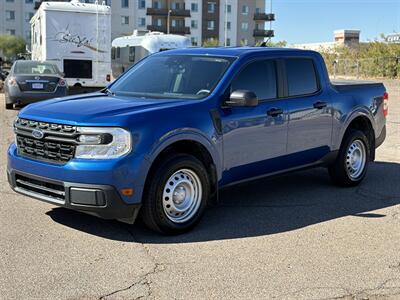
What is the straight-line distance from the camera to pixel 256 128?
613 centimetres

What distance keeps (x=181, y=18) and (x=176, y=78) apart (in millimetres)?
82834

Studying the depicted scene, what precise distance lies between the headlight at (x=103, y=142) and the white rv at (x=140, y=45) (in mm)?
21020

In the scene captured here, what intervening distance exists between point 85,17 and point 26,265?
56.3 feet

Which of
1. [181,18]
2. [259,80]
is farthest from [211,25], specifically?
[259,80]

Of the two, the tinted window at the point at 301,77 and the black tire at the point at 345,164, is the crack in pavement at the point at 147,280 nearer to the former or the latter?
the tinted window at the point at 301,77

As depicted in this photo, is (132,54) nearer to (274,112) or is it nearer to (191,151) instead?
(274,112)

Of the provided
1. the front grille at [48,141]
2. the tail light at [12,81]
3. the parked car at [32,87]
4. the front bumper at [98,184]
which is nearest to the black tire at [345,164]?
the front bumper at [98,184]

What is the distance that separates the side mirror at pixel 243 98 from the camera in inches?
223

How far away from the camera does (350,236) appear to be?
566 cm

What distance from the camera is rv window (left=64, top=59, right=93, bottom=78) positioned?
67.3 feet

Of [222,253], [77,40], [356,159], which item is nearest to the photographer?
[222,253]

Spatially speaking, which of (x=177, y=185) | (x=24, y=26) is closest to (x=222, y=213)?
(x=177, y=185)

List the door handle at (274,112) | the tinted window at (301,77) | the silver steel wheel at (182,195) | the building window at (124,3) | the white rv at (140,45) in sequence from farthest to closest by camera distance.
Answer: the building window at (124,3)
the white rv at (140,45)
the tinted window at (301,77)
the door handle at (274,112)
the silver steel wheel at (182,195)

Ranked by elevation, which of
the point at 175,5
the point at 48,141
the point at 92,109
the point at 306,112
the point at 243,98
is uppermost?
the point at 175,5
